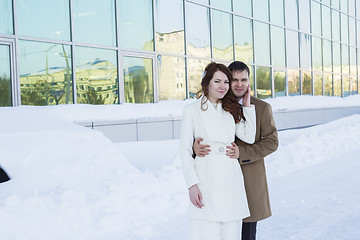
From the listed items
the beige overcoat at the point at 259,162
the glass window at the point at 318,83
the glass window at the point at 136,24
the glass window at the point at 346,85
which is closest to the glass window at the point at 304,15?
the glass window at the point at 318,83

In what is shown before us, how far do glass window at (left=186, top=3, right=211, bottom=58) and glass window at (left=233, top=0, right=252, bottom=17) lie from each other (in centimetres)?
241

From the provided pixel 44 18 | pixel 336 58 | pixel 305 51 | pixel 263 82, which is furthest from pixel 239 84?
pixel 336 58

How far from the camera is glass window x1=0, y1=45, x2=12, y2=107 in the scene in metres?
9.19

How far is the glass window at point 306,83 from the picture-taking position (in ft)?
74.3

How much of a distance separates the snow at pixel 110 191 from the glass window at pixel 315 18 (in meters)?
16.0

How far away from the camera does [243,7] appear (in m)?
18.0

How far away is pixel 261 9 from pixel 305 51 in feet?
16.8

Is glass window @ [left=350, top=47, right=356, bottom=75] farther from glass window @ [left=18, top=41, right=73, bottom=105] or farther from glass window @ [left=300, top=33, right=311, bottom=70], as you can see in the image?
glass window @ [left=18, top=41, right=73, bottom=105]

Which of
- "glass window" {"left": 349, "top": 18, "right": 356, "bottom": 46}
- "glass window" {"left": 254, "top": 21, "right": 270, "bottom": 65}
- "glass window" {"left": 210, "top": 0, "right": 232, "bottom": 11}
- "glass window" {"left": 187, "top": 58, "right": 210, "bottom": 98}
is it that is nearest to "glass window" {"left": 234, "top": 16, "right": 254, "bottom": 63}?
"glass window" {"left": 254, "top": 21, "right": 270, "bottom": 65}

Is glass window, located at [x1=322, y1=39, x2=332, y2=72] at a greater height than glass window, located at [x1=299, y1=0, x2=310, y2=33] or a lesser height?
lesser

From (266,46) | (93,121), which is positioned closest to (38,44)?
(93,121)

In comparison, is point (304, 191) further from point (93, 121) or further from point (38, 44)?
point (38, 44)

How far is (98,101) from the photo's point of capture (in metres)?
11.5

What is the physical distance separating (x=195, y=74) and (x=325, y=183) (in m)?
8.94
